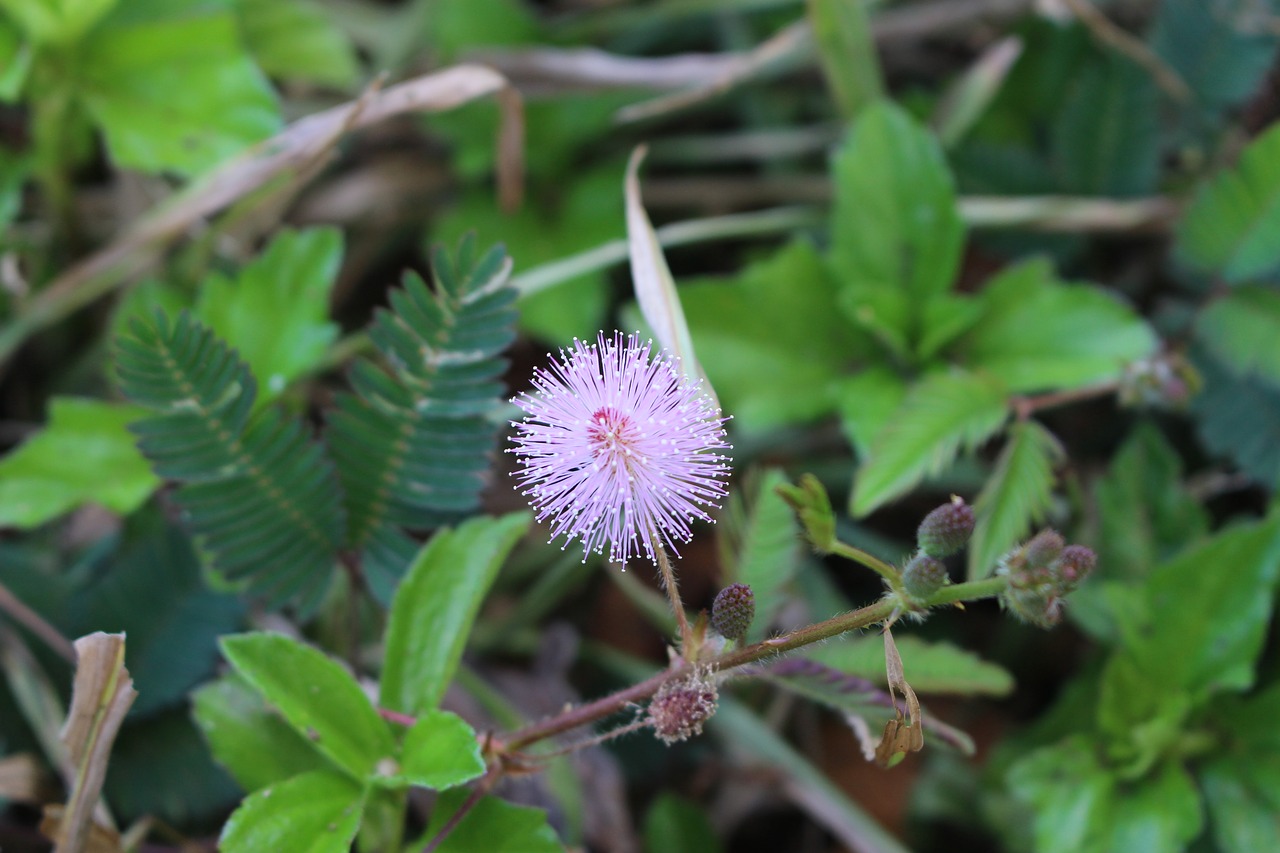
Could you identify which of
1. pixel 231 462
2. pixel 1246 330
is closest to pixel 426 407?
pixel 231 462

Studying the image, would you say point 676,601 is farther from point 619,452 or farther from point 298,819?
point 298,819

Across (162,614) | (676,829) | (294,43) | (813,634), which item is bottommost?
(676,829)

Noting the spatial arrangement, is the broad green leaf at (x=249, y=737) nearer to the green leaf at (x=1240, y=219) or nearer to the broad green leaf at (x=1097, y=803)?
the broad green leaf at (x=1097, y=803)

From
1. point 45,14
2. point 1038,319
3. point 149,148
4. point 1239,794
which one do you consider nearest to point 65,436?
point 149,148

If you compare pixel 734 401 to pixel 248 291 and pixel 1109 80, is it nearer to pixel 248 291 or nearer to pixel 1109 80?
pixel 248 291

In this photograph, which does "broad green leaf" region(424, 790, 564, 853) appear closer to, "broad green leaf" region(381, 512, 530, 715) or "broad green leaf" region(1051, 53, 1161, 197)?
"broad green leaf" region(381, 512, 530, 715)

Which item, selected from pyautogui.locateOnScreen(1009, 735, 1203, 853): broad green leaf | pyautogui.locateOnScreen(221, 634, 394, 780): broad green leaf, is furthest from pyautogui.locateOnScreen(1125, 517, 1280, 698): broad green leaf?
pyautogui.locateOnScreen(221, 634, 394, 780): broad green leaf
